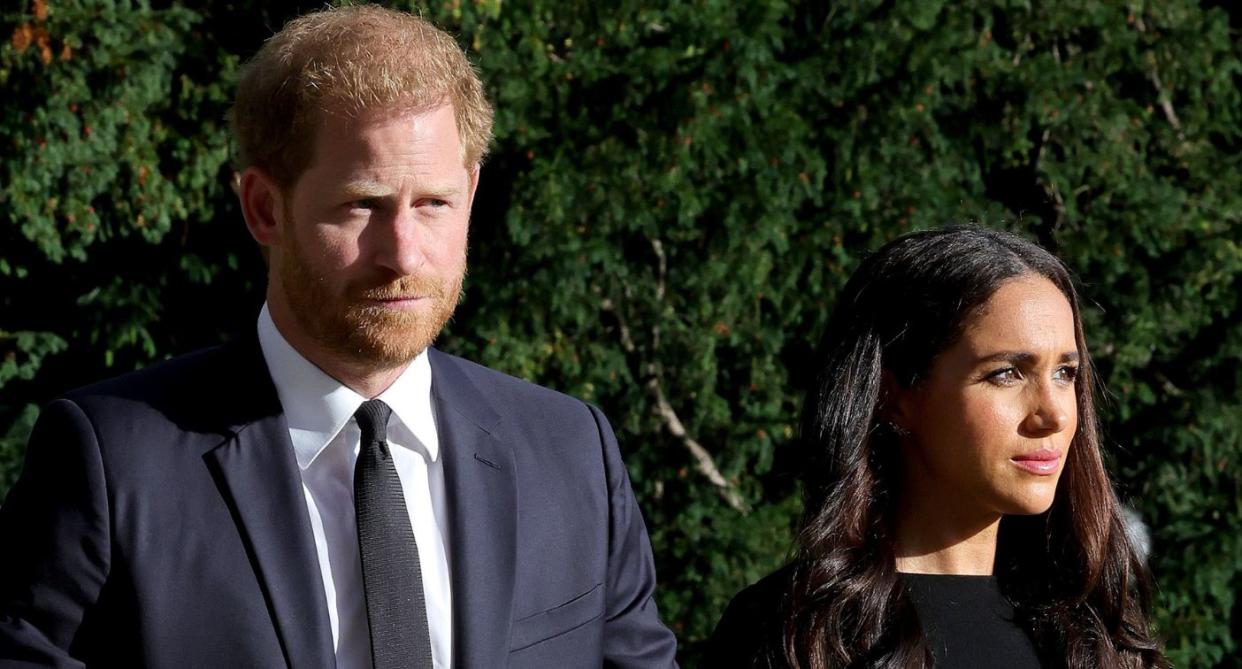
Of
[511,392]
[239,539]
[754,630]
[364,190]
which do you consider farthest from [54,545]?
[754,630]

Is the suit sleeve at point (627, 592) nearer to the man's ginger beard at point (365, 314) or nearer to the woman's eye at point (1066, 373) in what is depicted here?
the man's ginger beard at point (365, 314)

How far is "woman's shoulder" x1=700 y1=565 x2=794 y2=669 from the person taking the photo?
270 centimetres

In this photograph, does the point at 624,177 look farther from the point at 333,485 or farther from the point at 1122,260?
the point at 333,485

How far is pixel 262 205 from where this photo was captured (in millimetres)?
2324

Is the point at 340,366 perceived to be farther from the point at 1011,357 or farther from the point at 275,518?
the point at 1011,357

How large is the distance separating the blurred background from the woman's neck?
278 centimetres

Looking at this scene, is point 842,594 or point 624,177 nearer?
point 842,594

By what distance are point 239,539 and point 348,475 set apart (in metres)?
0.20

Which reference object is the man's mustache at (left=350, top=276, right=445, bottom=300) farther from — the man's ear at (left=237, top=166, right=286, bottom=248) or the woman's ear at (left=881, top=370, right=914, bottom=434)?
the woman's ear at (left=881, top=370, right=914, bottom=434)

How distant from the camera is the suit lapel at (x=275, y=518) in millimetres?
2148

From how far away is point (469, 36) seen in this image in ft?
17.7

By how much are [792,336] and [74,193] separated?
2724mm

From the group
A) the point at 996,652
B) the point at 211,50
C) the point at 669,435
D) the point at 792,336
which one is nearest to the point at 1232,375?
the point at 792,336

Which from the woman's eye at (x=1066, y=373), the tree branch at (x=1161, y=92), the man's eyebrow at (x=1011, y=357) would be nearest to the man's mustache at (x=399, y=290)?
the man's eyebrow at (x=1011, y=357)
